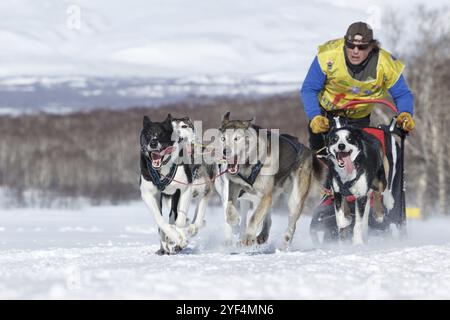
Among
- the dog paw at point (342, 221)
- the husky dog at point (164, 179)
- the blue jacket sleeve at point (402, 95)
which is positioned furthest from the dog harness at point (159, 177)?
the blue jacket sleeve at point (402, 95)

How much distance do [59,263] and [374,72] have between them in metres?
2.42

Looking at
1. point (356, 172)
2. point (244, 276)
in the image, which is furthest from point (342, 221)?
point (244, 276)

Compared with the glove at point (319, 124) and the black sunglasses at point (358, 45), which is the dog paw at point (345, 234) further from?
the black sunglasses at point (358, 45)

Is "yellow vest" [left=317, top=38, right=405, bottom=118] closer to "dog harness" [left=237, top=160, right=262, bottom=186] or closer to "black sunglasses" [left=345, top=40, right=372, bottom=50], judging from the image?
"black sunglasses" [left=345, top=40, right=372, bottom=50]

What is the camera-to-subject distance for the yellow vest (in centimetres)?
591

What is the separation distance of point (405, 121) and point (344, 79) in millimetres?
487

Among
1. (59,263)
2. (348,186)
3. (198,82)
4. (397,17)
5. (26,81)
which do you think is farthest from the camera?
(26,81)

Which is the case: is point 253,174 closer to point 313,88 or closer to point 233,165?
point 233,165

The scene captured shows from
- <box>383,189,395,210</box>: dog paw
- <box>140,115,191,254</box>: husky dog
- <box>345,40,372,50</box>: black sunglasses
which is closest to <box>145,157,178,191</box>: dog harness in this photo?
<box>140,115,191,254</box>: husky dog

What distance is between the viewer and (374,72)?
5926 mm
